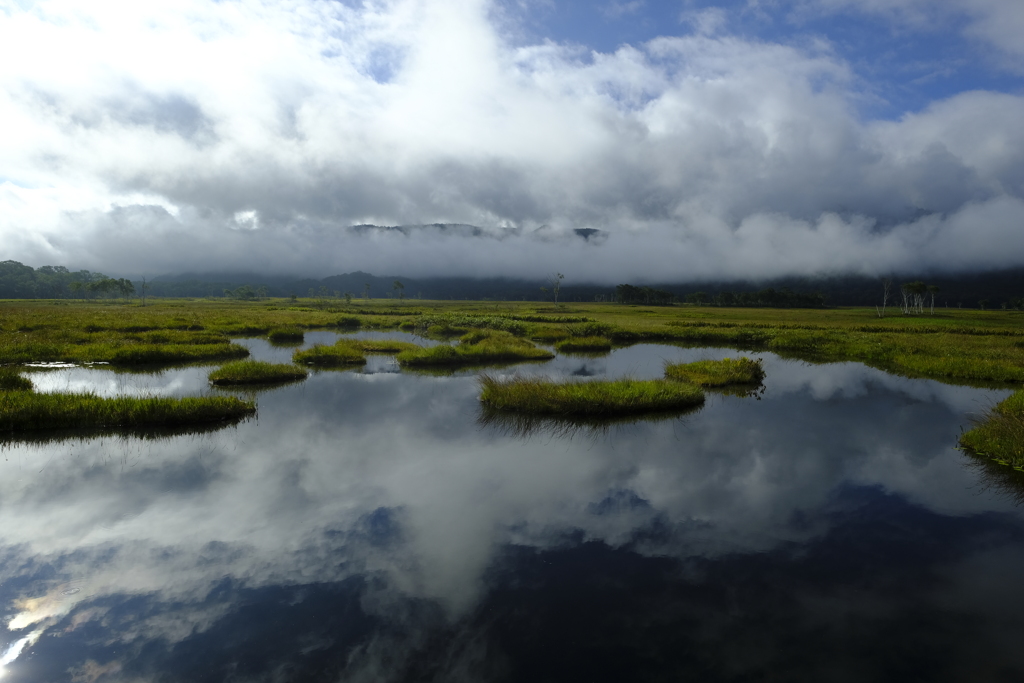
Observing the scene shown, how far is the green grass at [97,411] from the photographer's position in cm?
1731

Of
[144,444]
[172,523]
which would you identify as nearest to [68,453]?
[144,444]

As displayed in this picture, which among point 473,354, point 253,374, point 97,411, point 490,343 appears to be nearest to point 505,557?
point 97,411

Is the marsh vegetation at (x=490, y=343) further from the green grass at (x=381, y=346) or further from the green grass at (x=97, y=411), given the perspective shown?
the green grass at (x=97, y=411)

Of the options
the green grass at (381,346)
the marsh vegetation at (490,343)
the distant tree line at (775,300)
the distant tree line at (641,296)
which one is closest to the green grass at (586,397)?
the marsh vegetation at (490,343)

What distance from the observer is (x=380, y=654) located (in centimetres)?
735

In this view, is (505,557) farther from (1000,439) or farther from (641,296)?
(641,296)

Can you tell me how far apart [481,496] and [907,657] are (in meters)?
8.32

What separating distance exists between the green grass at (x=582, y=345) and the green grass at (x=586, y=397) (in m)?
19.1

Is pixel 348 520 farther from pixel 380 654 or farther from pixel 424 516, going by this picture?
pixel 380 654

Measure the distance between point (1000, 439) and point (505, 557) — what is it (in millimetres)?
16011

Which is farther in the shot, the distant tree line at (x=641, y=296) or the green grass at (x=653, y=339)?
the distant tree line at (x=641, y=296)

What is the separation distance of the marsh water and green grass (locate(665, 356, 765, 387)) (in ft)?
28.9

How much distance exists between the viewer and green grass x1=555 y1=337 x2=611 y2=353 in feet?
140

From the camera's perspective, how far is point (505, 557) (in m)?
10.0
